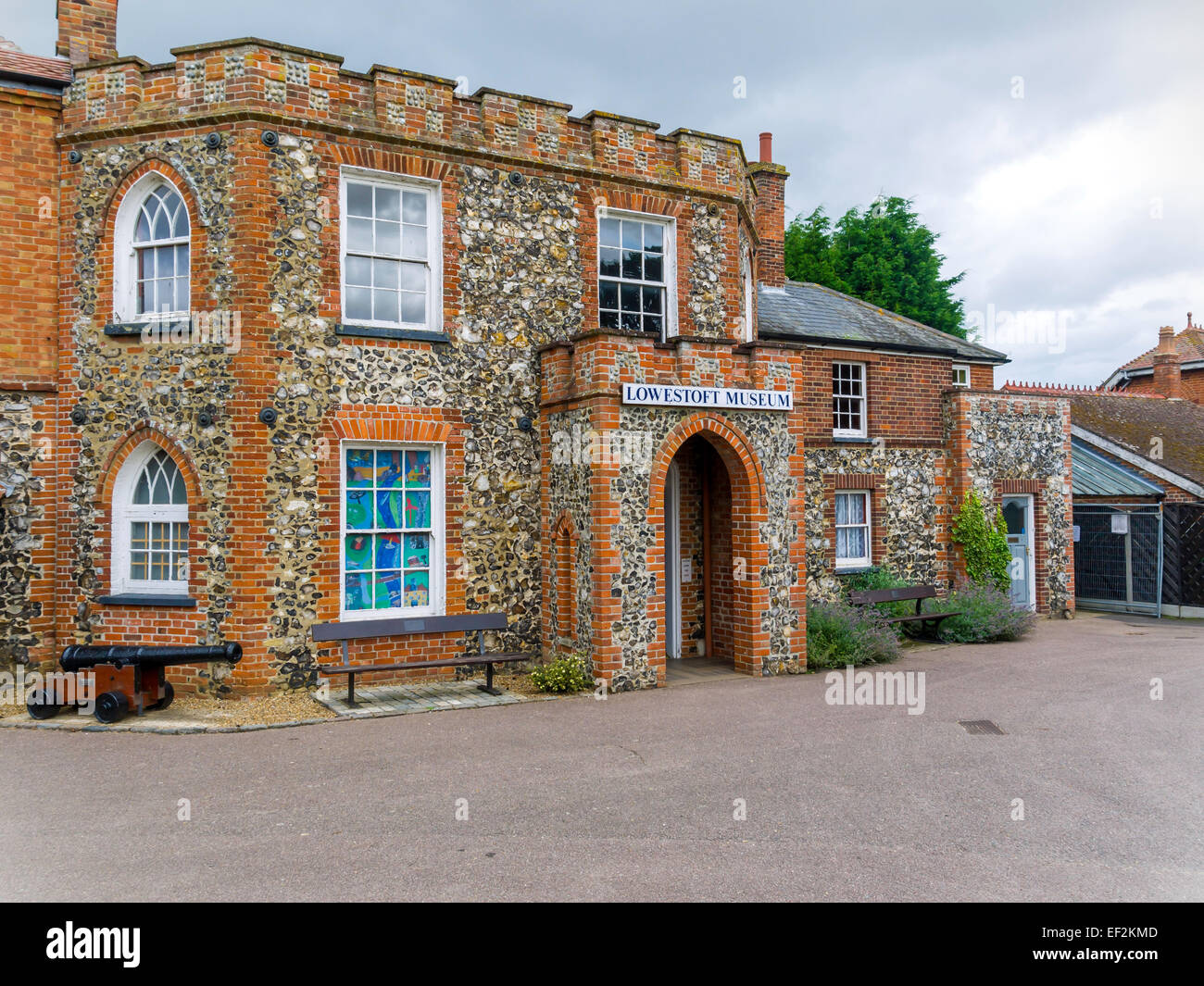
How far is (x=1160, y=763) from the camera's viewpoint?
8039mm

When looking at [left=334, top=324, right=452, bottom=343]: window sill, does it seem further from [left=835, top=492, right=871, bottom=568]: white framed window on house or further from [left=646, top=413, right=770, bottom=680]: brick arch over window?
[left=835, top=492, right=871, bottom=568]: white framed window on house

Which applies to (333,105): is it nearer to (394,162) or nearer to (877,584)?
(394,162)

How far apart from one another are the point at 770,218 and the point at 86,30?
1260 centimetres

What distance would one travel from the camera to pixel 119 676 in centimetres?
975

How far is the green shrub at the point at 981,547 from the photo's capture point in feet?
56.6

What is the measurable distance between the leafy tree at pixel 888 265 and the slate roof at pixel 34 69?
26.6 metres

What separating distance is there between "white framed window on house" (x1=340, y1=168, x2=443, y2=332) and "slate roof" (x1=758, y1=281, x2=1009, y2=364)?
6.85m

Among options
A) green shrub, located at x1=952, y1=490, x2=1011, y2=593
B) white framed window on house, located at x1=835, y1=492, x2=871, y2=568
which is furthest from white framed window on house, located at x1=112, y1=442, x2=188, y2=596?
green shrub, located at x1=952, y1=490, x2=1011, y2=593

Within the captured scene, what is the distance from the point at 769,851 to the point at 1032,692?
679cm

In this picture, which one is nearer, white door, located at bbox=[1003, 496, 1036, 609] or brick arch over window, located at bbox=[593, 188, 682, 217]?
brick arch over window, located at bbox=[593, 188, 682, 217]

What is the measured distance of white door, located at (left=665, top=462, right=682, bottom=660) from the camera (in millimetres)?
13453

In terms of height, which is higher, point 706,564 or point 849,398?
point 849,398

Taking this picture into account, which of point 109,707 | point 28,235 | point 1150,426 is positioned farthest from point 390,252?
point 1150,426

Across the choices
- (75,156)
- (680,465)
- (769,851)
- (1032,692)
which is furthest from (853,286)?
(769,851)
